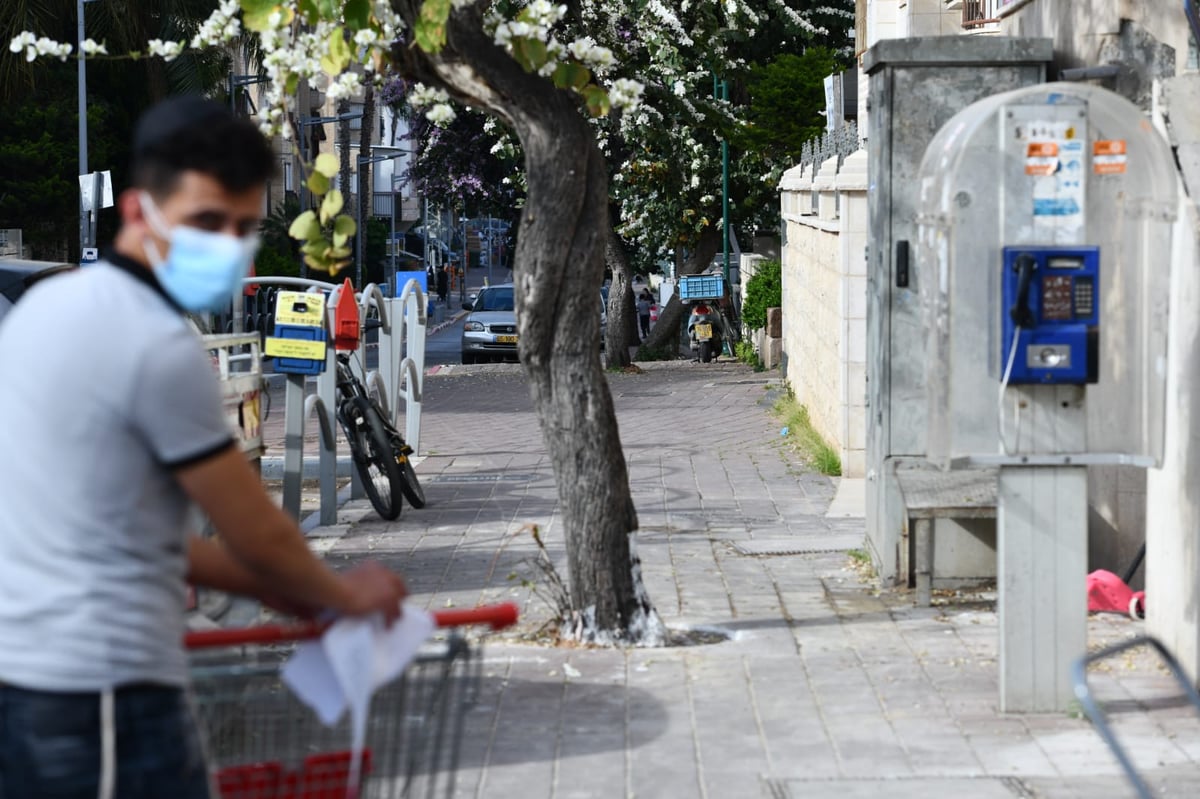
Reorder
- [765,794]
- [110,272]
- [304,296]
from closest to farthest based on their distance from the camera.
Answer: [110,272]
[765,794]
[304,296]

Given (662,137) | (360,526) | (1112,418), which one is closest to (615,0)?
(662,137)

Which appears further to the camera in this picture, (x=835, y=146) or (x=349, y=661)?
(x=835, y=146)

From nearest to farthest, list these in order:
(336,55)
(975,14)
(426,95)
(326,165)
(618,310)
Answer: (326,165) → (336,55) → (426,95) → (975,14) → (618,310)

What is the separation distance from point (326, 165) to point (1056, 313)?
2614 mm

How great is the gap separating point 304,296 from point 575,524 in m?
3.75

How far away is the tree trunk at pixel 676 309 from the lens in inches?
1312

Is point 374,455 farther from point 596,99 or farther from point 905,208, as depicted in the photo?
point 596,99

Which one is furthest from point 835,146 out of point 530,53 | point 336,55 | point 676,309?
point 676,309

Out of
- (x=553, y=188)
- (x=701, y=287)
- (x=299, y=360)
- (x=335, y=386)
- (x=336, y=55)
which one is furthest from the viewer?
(x=701, y=287)

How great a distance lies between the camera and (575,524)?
7574 mm

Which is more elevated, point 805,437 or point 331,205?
point 331,205

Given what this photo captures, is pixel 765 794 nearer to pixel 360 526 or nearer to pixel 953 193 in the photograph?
pixel 953 193

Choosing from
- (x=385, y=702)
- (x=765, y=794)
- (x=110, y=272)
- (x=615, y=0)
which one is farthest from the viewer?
(x=615, y=0)

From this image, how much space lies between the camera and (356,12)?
673 centimetres
